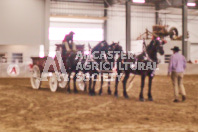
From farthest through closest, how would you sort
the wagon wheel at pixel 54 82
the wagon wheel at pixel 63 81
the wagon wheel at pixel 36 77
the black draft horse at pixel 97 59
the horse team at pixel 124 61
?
the wagon wheel at pixel 36 77, the wagon wheel at pixel 63 81, the wagon wheel at pixel 54 82, the black draft horse at pixel 97 59, the horse team at pixel 124 61

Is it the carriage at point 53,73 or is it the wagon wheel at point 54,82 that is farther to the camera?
the carriage at point 53,73

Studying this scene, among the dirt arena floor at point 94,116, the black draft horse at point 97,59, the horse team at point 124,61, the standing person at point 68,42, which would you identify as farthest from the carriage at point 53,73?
the dirt arena floor at point 94,116

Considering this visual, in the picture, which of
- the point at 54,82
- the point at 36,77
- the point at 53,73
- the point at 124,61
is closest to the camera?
the point at 124,61

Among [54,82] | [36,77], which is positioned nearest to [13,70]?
[36,77]

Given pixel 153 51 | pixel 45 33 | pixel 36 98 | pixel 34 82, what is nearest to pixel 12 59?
pixel 45 33

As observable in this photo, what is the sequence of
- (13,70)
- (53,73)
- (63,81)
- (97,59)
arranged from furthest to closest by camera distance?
(13,70) → (63,81) → (53,73) → (97,59)

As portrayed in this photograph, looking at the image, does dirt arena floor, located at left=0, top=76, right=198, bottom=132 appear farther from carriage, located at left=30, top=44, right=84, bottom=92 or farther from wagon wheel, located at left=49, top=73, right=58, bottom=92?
carriage, located at left=30, top=44, right=84, bottom=92

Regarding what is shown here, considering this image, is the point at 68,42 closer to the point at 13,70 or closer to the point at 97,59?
the point at 97,59

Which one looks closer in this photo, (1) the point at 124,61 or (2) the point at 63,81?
(1) the point at 124,61

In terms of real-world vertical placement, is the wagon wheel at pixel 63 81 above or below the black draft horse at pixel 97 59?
below

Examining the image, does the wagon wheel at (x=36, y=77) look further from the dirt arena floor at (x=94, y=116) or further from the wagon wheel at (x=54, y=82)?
the dirt arena floor at (x=94, y=116)

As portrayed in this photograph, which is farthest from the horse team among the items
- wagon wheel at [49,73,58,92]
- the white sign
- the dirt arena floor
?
the white sign

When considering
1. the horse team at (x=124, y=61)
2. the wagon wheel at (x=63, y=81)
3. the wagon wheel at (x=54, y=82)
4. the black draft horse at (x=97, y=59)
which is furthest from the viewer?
the wagon wheel at (x=63, y=81)

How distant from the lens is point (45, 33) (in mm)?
24938
